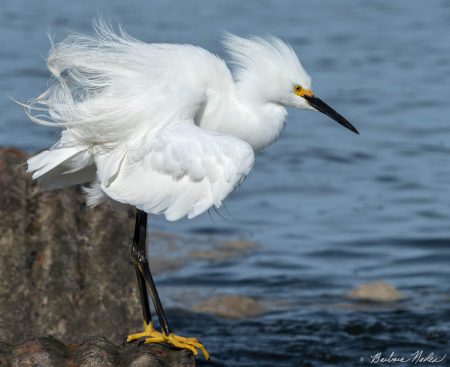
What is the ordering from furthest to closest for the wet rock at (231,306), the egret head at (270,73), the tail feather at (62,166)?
the wet rock at (231,306), the egret head at (270,73), the tail feather at (62,166)

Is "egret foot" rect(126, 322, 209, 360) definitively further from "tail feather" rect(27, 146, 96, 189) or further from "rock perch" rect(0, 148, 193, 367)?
"rock perch" rect(0, 148, 193, 367)

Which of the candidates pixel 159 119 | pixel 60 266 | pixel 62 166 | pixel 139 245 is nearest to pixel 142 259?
pixel 139 245

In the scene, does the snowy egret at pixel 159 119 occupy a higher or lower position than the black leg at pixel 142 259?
higher

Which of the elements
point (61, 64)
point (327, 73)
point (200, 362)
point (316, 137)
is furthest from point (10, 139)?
point (61, 64)

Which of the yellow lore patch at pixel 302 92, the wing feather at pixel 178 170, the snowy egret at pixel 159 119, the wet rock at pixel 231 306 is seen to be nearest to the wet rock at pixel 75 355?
the snowy egret at pixel 159 119

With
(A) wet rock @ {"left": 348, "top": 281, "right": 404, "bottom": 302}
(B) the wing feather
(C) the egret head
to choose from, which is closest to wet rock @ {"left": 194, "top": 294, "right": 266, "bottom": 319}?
(A) wet rock @ {"left": 348, "top": 281, "right": 404, "bottom": 302}

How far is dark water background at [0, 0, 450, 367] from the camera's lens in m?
9.20

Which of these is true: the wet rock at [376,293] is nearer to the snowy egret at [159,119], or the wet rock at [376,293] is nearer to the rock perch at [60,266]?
the rock perch at [60,266]

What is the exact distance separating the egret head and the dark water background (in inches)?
103

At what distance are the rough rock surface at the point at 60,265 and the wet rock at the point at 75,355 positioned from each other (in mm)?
2040

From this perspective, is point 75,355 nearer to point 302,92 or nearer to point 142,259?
point 142,259

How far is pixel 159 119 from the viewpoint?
6164 mm

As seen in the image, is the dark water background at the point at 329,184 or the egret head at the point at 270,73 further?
the dark water background at the point at 329,184

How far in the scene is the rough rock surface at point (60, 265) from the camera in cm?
740
